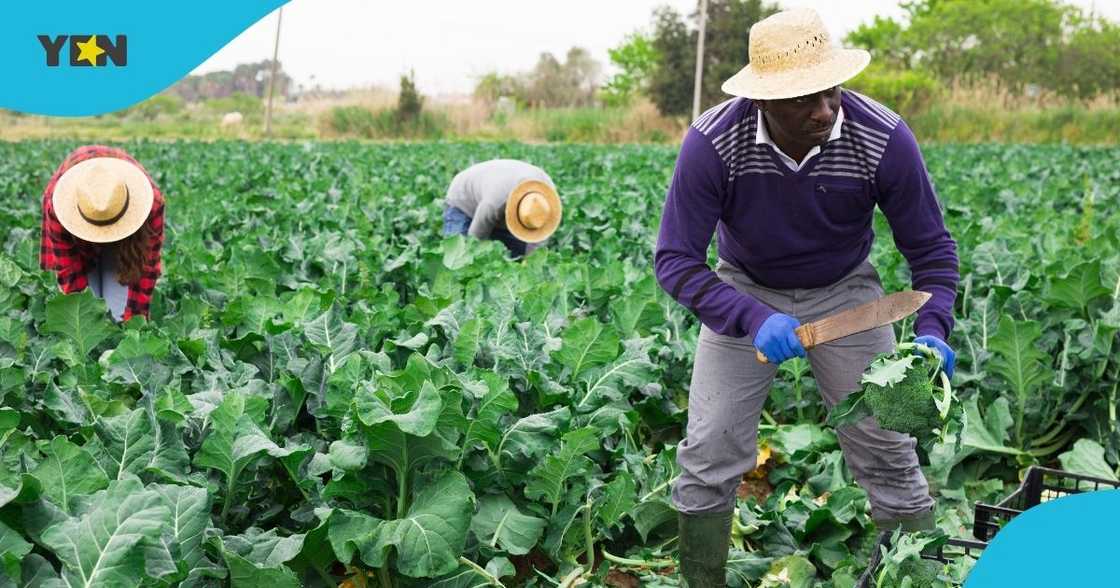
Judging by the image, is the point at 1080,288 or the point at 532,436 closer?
the point at 532,436

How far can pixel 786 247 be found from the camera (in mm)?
2961

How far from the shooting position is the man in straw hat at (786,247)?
2775 mm

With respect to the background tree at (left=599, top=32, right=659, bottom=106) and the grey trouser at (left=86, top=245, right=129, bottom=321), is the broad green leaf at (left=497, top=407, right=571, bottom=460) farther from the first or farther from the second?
the background tree at (left=599, top=32, right=659, bottom=106)

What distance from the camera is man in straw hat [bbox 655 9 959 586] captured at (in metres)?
2.78

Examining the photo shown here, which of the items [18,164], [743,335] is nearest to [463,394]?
[743,335]

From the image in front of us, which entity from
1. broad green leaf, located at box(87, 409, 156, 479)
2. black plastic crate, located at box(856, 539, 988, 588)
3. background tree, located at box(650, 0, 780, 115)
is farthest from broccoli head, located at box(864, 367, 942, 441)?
background tree, located at box(650, 0, 780, 115)

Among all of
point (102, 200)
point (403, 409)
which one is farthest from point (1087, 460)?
point (102, 200)

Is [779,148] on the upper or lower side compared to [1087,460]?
upper

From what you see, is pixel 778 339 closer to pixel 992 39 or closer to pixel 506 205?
pixel 506 205

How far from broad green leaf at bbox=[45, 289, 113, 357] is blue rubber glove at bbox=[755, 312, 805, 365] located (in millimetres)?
2685

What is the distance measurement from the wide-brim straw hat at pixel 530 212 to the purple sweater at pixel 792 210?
11.2ft

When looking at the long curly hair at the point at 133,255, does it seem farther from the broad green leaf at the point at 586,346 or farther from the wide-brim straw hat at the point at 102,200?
the broad green leaf at the point at 586,346

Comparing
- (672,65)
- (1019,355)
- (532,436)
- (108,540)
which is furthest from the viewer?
(672,65)

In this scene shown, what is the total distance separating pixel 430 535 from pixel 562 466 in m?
0.57
